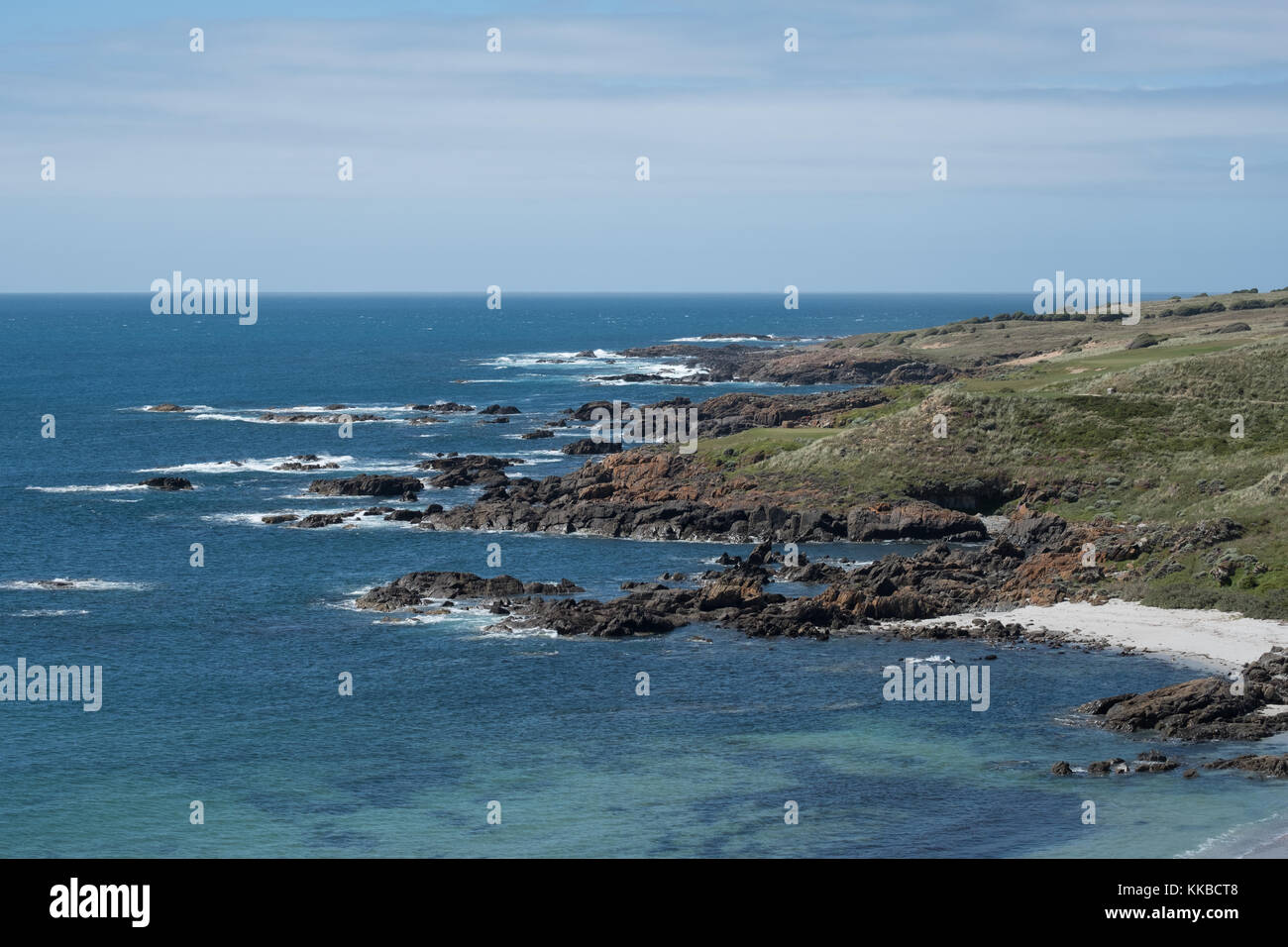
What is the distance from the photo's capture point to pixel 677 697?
173 feet

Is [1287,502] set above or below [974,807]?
above

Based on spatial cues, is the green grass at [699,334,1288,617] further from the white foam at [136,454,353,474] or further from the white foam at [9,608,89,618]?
the white foam at [9,608,89,618]

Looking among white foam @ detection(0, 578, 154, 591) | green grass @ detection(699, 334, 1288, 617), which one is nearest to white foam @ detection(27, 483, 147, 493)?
white foam @ detection(0, 578, 154, 591)

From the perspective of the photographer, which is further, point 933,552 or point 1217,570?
point 933,552

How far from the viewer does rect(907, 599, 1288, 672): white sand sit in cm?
5500

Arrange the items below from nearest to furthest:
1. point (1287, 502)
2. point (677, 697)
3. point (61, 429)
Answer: point (677, 697) < point (1287, 502) < point (61, 429)

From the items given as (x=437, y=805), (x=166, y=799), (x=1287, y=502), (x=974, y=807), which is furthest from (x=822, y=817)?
(x=1287, y=502)

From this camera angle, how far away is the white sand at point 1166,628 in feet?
180

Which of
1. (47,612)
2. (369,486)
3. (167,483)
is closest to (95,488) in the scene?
(167,483)

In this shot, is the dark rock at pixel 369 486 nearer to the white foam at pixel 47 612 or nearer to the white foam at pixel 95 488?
the white foam at pixel 95 488

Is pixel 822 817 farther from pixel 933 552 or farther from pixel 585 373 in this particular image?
pixel 585 373

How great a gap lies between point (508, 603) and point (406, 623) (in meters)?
5.01

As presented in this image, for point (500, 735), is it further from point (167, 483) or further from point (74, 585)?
point (167, 483)

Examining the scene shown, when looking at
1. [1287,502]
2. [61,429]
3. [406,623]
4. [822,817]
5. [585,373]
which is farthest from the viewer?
[585,373]
